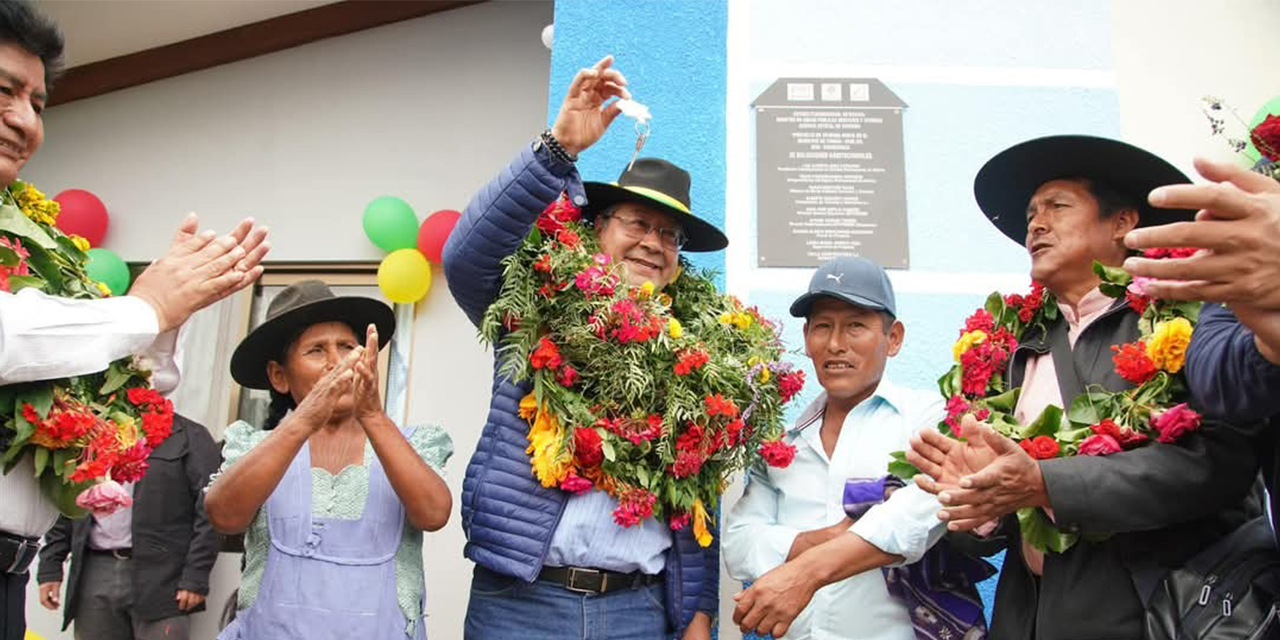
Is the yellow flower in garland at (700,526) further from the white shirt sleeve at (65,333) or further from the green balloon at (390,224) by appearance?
the green balloon at (390,224)

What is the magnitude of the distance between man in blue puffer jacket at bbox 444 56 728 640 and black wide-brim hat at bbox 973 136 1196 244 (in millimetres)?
1125

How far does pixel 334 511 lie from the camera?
2863mm

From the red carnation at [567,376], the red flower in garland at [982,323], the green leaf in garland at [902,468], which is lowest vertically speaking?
the green leaf in garland at [902,468]

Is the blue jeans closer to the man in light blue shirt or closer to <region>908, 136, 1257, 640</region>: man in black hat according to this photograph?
the man in light blue shirt

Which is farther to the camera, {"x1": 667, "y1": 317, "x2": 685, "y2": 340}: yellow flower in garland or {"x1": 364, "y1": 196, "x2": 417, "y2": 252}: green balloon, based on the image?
{"x1": 364, "y1": 196, "x2": 417, "y2": 252}: green balloon

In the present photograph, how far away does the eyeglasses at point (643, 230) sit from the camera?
3162 millimetres

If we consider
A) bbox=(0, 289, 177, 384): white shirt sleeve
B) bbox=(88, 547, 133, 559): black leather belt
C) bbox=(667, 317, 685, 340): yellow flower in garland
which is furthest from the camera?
bbox=(88, 547, 133, 559): black leather belt

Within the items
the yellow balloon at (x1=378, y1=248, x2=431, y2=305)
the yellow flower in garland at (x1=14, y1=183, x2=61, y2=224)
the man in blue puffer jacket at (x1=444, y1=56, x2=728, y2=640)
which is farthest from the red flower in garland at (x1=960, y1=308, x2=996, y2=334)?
the yellow balloon at (x1=378, y1=248, x2=431, y2=305)

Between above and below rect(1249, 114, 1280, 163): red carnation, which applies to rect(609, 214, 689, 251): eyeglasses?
below

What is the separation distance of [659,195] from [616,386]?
0.68 m

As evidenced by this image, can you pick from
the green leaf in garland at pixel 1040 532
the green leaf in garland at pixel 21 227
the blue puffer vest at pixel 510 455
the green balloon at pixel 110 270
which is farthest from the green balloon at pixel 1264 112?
the green balloon at pixel 110 270

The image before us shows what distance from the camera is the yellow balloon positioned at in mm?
6379

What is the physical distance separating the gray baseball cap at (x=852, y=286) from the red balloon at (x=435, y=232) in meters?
3.73

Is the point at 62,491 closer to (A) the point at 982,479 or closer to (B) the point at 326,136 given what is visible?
(A) the point at 982,479
